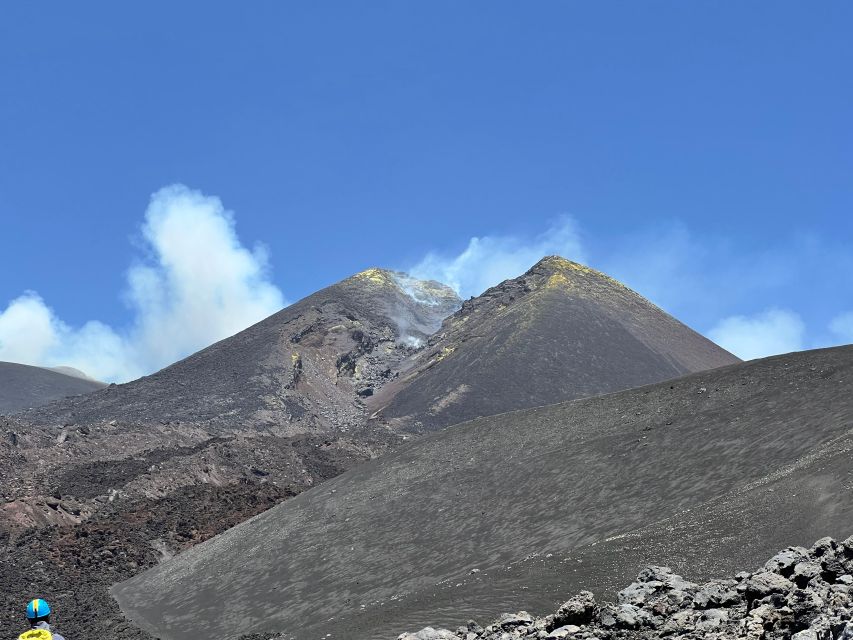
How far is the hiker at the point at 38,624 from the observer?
22.1 ft

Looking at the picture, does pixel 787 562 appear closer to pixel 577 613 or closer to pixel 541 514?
pixel 577 613

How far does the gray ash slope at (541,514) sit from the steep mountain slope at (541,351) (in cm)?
4829

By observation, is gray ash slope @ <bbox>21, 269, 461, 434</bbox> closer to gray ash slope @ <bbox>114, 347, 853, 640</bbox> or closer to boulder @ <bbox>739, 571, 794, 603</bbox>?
gray ash slope @ <bbox>114, 347, 853, 640</bbox>

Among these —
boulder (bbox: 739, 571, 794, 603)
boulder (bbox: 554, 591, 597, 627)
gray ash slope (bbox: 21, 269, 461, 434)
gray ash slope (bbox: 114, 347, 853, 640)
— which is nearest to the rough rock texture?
gray ash slope (bbox: 21, 269, 461, 434)

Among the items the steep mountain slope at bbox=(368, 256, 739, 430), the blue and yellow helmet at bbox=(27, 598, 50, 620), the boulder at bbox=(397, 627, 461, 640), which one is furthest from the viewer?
the steep mountain slope at bbox=(368, 256, 739, 430)

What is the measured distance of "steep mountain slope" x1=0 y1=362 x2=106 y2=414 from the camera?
124 m

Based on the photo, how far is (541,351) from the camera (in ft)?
335

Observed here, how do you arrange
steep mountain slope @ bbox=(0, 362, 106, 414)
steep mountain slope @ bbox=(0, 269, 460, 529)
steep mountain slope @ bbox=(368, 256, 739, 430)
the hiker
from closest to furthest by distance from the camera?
the hiker < steep mountain slope @ bbox=(0, 269, 460, 529) < steep mountain slope @ bbox=(368, 256, 739, 430) < steep mountain slope @ bbox=(0, 362, 106, 414)

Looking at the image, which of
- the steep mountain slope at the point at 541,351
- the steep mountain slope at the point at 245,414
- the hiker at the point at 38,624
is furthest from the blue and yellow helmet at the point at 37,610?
the steep mountain slope at the point at 541,351

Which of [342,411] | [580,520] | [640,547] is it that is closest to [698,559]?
[640,547]

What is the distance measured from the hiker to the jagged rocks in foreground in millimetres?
6690

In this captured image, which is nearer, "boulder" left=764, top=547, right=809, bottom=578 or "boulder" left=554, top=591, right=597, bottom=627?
"boulder" left=764, top=547, right=809, bottom=578

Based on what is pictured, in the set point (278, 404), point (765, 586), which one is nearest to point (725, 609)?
point (765, 586)

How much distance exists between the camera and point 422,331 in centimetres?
13925
